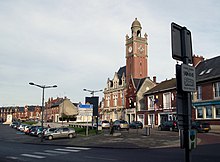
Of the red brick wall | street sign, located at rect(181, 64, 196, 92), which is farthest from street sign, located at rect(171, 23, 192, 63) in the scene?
the red brick wall

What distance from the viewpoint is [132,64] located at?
7606cm

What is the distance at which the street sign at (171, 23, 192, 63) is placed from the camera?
4.93 m

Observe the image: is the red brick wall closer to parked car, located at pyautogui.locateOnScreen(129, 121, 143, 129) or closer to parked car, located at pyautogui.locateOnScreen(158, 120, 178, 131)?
parked car, located at pyautogui.locateOnScreen(158, 120, 178, 131)

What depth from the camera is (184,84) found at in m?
4.75

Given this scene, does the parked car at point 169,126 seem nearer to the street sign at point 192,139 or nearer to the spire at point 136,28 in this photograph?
the street sign at point 192,139

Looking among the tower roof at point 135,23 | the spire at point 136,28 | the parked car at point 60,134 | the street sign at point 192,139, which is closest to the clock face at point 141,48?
the spire at point 136,28

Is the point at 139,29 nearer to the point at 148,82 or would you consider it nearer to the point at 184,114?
the point at 148,82

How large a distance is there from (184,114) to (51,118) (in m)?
114

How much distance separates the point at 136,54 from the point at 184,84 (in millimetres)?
72526

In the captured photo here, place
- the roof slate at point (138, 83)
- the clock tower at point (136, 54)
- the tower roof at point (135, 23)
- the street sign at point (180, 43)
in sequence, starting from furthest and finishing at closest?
the tower roof at point (135, 23) → the clock tower at point (136, 54) → the roof slate at point (138, 83) → the street sign at point (180, 43)

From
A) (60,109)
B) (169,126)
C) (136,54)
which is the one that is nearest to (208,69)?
→ (169,126)

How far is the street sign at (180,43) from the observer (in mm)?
4934

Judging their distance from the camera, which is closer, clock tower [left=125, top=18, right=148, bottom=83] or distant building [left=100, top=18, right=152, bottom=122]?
distant building [left=100, top=18, right=152, bottom=122]

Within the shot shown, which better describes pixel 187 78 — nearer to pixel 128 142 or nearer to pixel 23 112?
pixel 128 142
